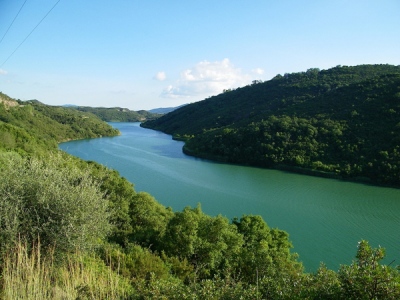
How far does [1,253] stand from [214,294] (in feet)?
14.3

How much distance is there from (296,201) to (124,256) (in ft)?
67.5

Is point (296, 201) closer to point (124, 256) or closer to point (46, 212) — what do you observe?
point (124, 256)

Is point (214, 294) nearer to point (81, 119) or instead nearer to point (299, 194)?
point (299, 194)

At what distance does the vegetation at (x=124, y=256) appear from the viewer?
4227mm

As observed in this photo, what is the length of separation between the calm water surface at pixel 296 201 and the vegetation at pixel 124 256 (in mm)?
5885

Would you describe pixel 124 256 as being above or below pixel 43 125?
below

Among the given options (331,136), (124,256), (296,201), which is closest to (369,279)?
(124,256)

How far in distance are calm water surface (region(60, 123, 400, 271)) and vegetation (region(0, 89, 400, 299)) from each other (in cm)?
588

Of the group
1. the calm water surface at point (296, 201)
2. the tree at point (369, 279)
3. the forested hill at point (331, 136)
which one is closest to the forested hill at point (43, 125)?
the calm water surface at point (296, 201)

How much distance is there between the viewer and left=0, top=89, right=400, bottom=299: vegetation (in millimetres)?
4227

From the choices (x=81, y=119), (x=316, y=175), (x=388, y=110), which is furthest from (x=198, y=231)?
(x=81, y=119)

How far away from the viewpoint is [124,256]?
28.0 feet

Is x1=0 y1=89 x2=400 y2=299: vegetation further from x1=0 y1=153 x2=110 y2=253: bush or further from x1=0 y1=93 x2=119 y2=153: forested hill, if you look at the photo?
x1=0 y1=93 x2=119 y2=153: forested hill

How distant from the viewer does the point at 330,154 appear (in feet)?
124
